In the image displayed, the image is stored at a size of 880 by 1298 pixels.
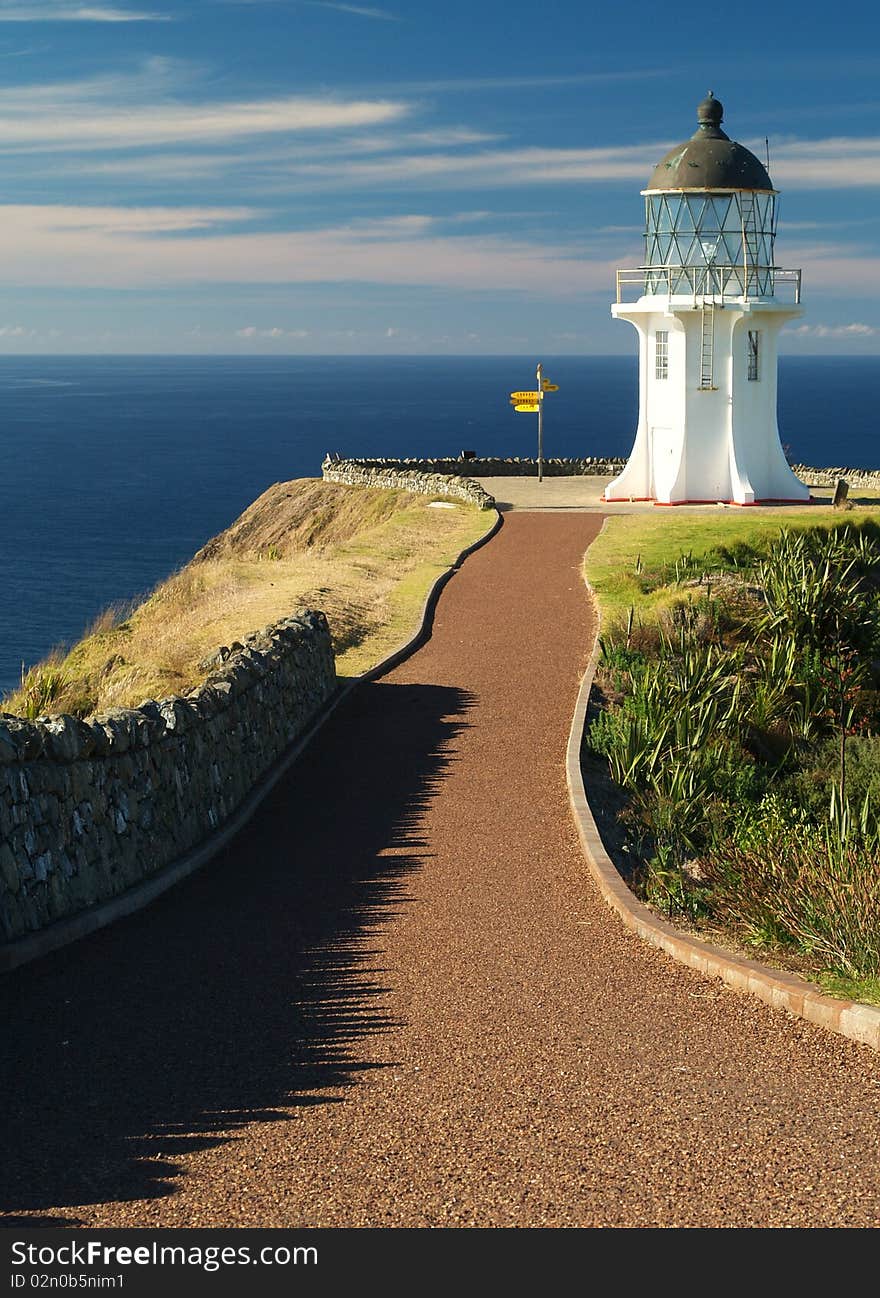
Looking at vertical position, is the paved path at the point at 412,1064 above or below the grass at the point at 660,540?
below

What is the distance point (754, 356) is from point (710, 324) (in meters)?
1.54

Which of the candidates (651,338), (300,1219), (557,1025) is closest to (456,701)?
(557,1025)

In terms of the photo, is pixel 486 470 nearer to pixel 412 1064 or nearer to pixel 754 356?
pixel 754 356

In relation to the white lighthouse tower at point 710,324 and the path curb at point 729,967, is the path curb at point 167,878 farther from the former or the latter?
the white lighthouse tower at point 710,324

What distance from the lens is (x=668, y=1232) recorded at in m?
5.55

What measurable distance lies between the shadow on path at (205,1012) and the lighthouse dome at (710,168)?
2323 centimetres

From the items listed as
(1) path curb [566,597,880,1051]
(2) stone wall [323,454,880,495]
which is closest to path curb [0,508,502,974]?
(1) path curb [566,597,880,1051]

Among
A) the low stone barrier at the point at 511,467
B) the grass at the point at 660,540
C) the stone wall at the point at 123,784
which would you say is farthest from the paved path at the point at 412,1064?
the low stone barrier at the point at 511,467

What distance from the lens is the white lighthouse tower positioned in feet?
107

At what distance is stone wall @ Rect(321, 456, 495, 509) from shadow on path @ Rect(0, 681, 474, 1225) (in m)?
23.5

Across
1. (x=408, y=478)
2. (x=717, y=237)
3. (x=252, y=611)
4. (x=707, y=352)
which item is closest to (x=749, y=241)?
(x=717, y=237)

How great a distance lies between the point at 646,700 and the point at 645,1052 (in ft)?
25.3

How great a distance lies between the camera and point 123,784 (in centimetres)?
1029

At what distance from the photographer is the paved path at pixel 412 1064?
19.2ft
